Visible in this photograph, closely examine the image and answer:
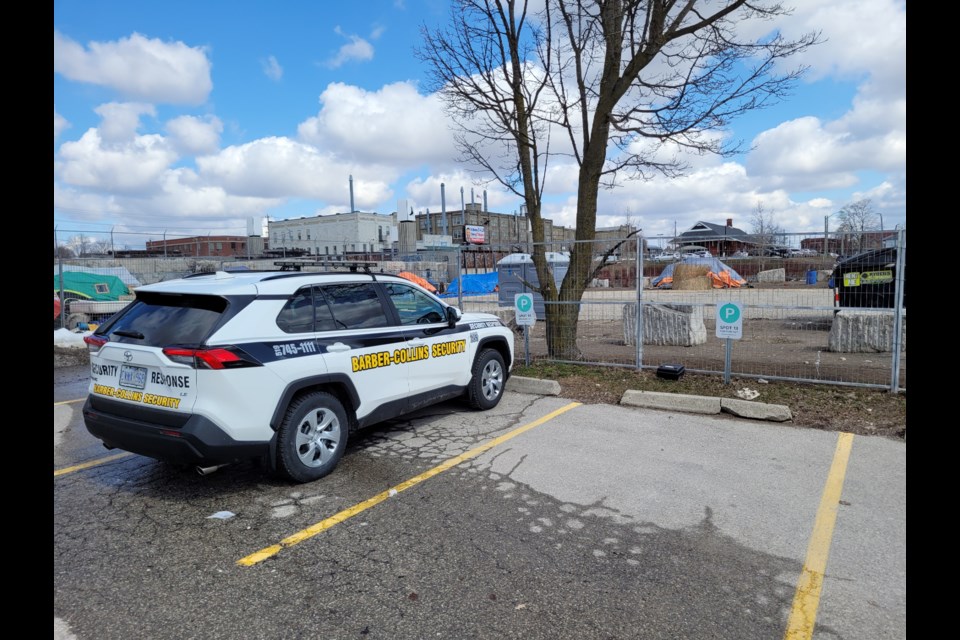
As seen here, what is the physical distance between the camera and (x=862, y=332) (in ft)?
32.0

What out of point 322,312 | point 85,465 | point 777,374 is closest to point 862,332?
point 777,374

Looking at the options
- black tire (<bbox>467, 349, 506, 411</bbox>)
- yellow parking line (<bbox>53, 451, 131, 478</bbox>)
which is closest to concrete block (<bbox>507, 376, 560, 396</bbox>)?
black tire (<bbox>467, 349, 506, 411</bbox>)

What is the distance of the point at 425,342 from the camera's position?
6.27 meters

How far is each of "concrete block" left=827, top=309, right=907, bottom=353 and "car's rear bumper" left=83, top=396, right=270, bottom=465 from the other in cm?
948

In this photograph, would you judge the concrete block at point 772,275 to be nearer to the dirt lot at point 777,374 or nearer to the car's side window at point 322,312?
the dirt lot at point 777,374

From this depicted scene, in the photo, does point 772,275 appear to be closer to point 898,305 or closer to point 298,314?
point 898,305

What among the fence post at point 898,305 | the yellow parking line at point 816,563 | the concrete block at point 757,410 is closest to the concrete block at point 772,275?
the fence post at point 898,305

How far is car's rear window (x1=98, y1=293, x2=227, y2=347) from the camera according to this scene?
14.7 feet

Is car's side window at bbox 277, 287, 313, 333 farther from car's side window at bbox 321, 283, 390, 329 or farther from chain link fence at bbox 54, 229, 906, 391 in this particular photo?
chain link fence at bbox 54, 229, 906, 391

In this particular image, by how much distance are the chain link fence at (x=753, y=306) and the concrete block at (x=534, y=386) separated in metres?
1.18

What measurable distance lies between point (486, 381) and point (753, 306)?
387 cm

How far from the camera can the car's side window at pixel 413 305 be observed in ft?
20.2
